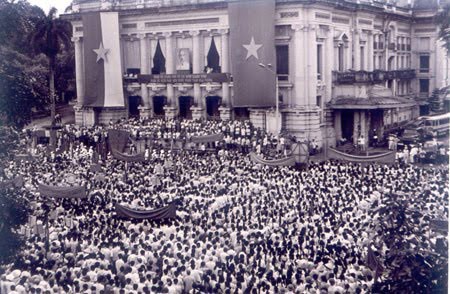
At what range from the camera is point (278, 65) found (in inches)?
1832

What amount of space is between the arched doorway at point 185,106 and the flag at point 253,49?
6.11 metres

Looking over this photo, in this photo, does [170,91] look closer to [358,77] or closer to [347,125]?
[347,125]

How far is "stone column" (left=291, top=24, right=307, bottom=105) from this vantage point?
45031mm

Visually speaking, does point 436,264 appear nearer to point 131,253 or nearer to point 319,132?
point 131,253

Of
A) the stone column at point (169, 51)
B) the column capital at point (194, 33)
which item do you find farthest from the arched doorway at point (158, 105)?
the column capital at point (194, 33)

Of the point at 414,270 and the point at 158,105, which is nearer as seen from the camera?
the point at 414,270

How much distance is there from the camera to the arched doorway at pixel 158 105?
52.1m

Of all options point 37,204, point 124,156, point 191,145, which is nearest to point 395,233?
point 37,204

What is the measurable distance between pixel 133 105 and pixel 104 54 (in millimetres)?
5010

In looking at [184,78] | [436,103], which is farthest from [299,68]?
[436,103]

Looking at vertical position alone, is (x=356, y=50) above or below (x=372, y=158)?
above

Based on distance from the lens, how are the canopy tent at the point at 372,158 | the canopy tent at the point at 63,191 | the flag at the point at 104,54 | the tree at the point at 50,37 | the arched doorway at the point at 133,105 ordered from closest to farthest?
the canopy tent at the point at 63,191 → the canopy tent at the point at 372,158 → the tree at the point at 50,37 → the flag at the point at 104,54 → the arched doorway at the point at 133,105

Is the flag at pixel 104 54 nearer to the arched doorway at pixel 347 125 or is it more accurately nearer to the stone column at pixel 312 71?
the stone column at pixel 312 71

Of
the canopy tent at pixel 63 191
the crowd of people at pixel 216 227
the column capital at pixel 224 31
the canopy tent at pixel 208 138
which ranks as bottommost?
the crowd of people at pixel 216 227
